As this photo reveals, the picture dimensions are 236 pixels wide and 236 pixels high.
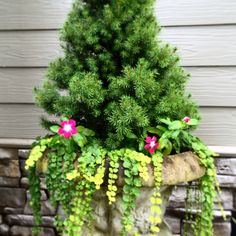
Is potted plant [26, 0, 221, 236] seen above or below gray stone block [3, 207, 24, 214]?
above

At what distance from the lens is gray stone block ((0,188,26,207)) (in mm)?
2578

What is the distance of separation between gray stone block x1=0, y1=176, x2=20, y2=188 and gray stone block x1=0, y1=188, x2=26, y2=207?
0.03m

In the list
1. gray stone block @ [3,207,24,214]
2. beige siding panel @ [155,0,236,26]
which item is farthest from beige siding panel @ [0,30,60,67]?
gray stone block @ [3,207,24,214]

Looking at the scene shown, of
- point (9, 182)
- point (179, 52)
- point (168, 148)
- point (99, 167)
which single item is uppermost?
point (179, 52)

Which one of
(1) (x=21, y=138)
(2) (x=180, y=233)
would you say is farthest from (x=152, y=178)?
(1) (x=21, y=138)

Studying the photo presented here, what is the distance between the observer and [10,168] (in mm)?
2549

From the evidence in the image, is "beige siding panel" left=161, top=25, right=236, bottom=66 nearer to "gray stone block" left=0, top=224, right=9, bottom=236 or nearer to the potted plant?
the potted plant

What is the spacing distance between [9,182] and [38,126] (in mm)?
462

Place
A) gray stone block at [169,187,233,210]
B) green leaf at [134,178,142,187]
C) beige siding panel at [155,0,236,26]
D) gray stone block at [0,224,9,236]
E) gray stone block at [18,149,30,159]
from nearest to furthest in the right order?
green leaf at [134,178,142,187], beige siding panel at [155,0,236,26], gray stone block at [169,187,233,210], gray stone block at [18,149,30,159], gray stone block at [0,224,9,236]

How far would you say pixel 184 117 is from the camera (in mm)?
1803

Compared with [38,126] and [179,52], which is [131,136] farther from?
[38,126]

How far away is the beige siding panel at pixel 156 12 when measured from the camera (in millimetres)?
2291


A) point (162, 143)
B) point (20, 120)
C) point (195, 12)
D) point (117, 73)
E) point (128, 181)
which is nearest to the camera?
point (128, 181)

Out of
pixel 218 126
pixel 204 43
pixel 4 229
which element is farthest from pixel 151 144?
pixel 4 229
